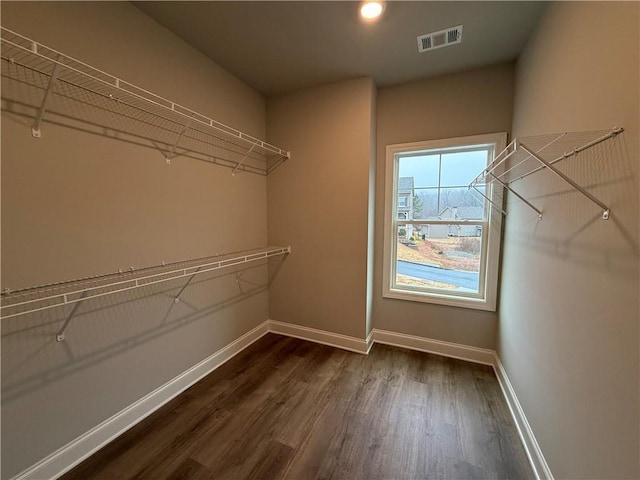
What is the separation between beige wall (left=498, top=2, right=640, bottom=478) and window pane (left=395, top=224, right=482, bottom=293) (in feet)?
2.46

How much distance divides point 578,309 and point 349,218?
1678 millimetres

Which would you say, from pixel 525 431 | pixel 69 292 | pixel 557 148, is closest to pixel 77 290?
pixel 69 292

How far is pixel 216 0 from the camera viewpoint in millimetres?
1533

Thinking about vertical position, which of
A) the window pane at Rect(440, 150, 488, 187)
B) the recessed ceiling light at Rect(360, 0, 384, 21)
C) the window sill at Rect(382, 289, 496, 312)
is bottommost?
the window sill at Rect(382, 289, 496, 312)

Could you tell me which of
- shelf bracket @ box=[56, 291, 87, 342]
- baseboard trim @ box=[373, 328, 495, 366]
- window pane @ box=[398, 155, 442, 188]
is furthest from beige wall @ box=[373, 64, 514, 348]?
shelf bracket @ box=[56, 291, 87, 342]

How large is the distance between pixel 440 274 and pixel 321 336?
1.36 meters

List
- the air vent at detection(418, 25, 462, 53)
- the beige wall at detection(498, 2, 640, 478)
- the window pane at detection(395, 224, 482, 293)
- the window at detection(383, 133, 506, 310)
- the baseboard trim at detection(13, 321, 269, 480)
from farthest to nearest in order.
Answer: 1. the window pane at detection(395, 224, 482, 293)
2. the window at detection(383, 133, 506, 310)
3. the air vent at detection(418, 25, 462, 53)
4. the baseboard trim at detection(13, 321, 269, 480)
5. the beige wall at detection(498, 2, 640, 478)

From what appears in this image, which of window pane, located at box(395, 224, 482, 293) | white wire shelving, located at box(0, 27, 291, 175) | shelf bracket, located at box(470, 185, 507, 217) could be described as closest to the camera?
white wire shelving, located at box(0, 27, 291, 175)

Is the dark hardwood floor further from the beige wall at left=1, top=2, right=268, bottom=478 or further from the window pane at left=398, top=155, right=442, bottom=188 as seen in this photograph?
the window pane at left=398, top=155, right=442, bottom=188

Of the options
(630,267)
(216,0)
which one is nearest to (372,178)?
(216,0)

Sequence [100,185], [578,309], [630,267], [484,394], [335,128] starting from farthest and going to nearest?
1. [335,128]
2. [484,394]
3. [100,185]
4. [578,309]
5. [630,267]

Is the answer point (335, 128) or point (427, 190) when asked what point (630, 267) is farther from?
Result: point (335, 128)

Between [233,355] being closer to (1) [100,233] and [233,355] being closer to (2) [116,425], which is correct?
(2) [116,425]

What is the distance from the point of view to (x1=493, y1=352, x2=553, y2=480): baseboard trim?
1316mm
